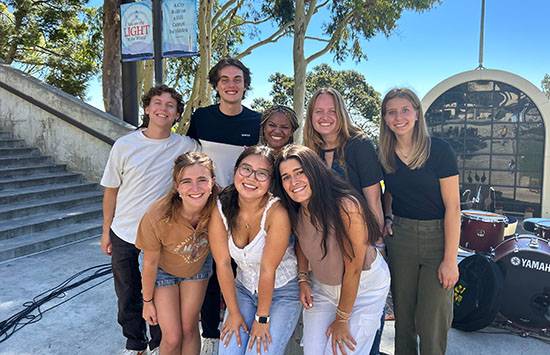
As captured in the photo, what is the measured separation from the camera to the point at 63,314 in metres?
3.42

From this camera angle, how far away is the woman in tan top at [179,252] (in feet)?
7.43

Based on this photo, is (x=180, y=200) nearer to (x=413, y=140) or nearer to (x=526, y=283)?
(x=413, y=140)

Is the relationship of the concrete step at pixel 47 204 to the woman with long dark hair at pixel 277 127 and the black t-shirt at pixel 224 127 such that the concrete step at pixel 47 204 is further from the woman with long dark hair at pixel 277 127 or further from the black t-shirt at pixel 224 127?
the woman with long dark hair at pixel 277 127

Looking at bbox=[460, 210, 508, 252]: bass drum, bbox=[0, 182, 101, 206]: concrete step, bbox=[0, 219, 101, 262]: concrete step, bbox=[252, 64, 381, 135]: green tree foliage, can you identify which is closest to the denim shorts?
bbox=[460, 210, 508, 252]: bass drum

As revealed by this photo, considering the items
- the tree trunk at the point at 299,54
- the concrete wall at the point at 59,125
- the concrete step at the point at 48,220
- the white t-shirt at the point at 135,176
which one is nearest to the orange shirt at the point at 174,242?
the white t-shirt at the point at 135,176

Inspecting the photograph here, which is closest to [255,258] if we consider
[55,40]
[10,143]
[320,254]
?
[320,254]

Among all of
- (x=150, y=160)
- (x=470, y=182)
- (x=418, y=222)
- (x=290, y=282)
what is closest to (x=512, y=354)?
(x=418, y=222)

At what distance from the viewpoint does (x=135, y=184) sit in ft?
8.30

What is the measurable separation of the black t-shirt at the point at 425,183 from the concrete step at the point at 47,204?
5.28m

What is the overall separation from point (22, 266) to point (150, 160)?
302cm

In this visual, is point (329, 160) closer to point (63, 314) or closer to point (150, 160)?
point (150, 160)

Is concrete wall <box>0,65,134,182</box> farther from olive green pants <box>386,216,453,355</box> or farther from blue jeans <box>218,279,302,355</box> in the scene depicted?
olive green pants <box>386,216,453,355</box>

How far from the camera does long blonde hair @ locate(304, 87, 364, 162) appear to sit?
97.0 inches

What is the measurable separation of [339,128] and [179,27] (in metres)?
5.18
